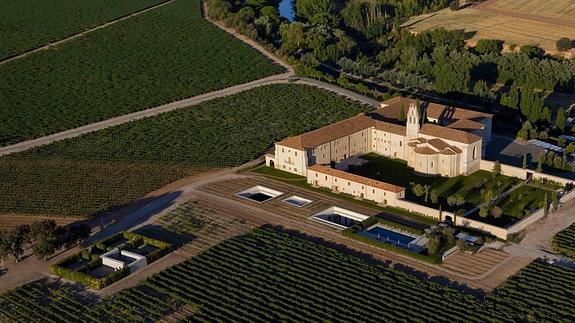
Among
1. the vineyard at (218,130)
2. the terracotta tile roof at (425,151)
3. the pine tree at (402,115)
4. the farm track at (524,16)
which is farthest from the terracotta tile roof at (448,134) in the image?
the farm track at (524,16)

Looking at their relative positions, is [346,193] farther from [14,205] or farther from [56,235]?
[14,205]

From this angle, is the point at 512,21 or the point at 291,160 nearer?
the point at 291,160

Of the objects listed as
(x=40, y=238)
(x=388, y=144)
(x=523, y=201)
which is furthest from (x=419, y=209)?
(x=40, y=238)

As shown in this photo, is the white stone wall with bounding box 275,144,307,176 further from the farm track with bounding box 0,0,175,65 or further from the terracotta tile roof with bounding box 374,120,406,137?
the farm track with bounding box 0,0,175,65

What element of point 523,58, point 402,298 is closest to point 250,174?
point 402,298

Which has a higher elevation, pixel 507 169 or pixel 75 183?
pixel 75 183

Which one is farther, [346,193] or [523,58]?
[523,58]

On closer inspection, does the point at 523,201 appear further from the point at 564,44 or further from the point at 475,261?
the point at 564,44

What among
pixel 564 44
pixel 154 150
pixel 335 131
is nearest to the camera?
pixel 335 131
